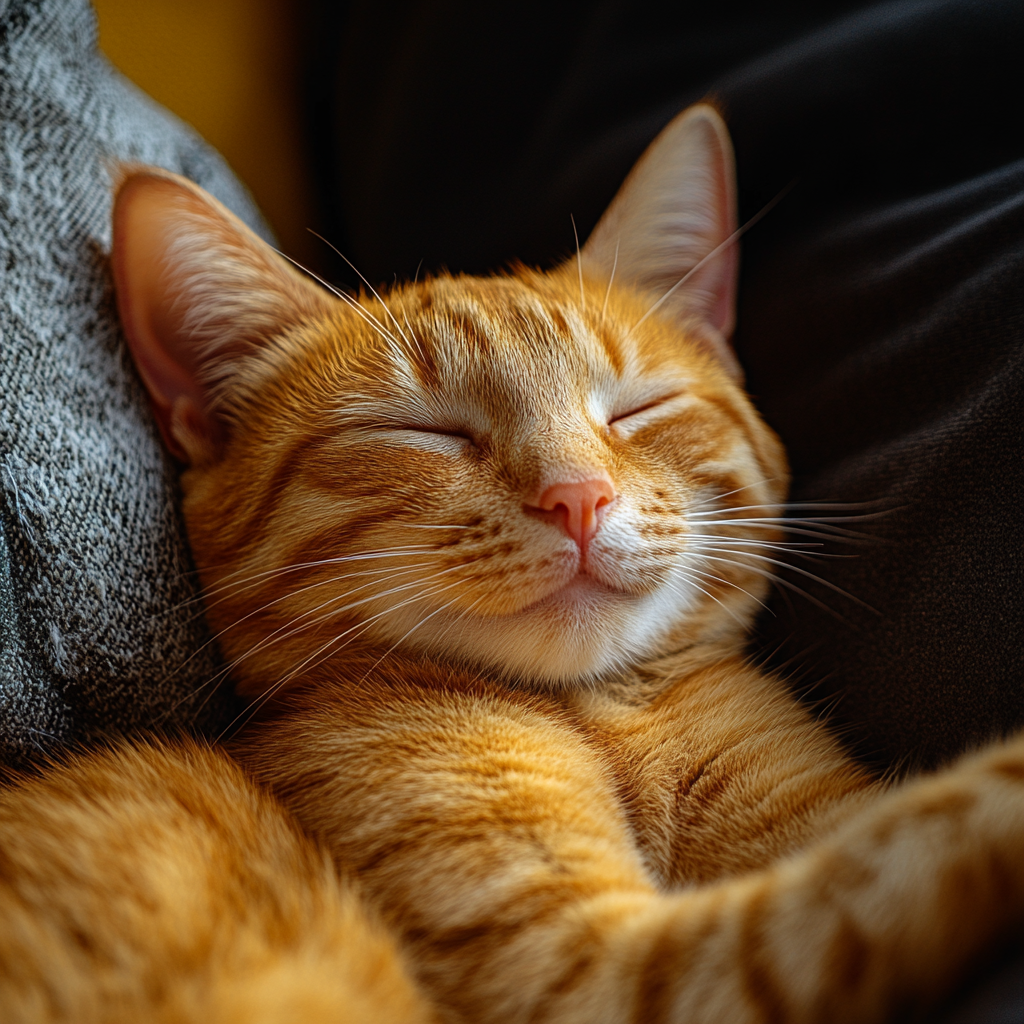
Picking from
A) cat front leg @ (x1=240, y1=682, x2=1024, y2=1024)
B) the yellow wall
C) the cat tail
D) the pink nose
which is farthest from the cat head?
the yellow wall

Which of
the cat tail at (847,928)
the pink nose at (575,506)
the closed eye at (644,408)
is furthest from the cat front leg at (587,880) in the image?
the closed eye at (644,408)

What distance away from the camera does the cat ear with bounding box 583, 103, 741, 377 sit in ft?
4.42

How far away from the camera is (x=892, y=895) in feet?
2.16

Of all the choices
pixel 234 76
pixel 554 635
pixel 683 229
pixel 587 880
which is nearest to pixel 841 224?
pixel 683 229

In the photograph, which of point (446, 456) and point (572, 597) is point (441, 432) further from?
point (572, 597)

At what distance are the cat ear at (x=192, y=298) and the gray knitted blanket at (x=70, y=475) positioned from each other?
5cm

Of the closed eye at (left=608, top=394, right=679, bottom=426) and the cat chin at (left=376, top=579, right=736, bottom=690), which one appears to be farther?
the closed eye at (left=608, top=394, right=679, bottom=426)

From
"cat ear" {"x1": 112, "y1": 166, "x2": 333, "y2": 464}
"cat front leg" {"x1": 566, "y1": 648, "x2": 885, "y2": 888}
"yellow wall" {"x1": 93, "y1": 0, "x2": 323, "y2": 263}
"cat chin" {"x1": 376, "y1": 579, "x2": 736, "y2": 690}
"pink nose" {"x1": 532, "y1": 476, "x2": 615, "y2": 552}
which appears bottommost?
"cat front leg" {"x1": 566, "y1": 648, "x2": 885, "y2": 888}

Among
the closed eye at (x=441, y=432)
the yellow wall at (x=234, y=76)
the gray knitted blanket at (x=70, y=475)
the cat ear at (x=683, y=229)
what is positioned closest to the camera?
the gray knitted blanket at (x=70, y=475)

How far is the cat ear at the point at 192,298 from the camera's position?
3.76ft

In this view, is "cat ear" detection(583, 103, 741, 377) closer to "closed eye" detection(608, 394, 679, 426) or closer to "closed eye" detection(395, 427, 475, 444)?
"closed eye" detection(608, 394, 679, 426)

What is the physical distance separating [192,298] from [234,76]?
40.4 inches

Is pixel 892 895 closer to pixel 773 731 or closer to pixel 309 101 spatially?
pixel 773 731

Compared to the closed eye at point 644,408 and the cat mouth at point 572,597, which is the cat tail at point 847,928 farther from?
the closed eye at point 644,408
